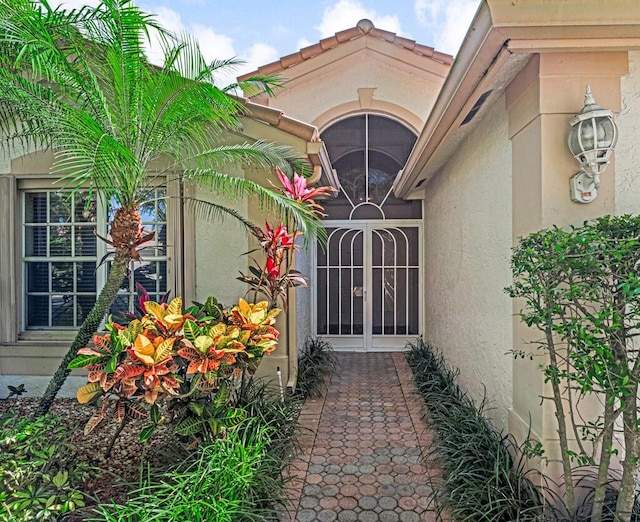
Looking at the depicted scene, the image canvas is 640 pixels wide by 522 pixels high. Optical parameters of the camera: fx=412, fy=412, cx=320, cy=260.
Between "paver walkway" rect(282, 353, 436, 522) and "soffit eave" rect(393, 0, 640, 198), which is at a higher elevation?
"soffit eave" rect(393, 0, 640, 198)

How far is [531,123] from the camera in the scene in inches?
125

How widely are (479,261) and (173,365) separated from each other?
3448 mm

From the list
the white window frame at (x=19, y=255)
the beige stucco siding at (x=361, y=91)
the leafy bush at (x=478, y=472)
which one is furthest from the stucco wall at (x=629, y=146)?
the beige stucco siding at (x=361, y=91)

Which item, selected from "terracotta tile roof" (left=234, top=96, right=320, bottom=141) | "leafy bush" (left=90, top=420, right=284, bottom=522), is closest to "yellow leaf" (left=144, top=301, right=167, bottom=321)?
"leafy bush" (left=90, top=420, right=284, bottom=522)

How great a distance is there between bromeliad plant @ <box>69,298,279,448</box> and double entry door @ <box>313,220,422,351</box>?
5.28 metres

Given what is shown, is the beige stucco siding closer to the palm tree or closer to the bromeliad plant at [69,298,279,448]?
the palm tree

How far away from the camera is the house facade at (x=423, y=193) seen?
3008 millimetres

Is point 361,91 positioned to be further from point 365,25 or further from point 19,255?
point 19,255

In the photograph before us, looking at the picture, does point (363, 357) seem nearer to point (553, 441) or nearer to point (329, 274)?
point (329, 274)

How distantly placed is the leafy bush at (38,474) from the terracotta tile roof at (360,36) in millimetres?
8430

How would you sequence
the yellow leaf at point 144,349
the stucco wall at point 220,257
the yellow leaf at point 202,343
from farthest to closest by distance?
1. the stucco wall at point 220,257
2. the yellow leaf at point 202,343
3. the yellow leaf at point 144,349

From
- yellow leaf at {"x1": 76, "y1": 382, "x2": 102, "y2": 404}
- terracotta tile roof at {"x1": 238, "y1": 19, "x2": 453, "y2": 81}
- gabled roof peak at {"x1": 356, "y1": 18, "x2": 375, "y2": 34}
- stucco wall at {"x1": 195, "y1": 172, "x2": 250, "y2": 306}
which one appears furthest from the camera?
gabled roof peak at {"x1": 356, "y1": 18, "x2": 375, "y2": 34}

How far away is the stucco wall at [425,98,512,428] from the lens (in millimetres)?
3918

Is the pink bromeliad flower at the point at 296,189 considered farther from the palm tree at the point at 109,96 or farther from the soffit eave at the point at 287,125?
the soffit eave at the point at 287,125
